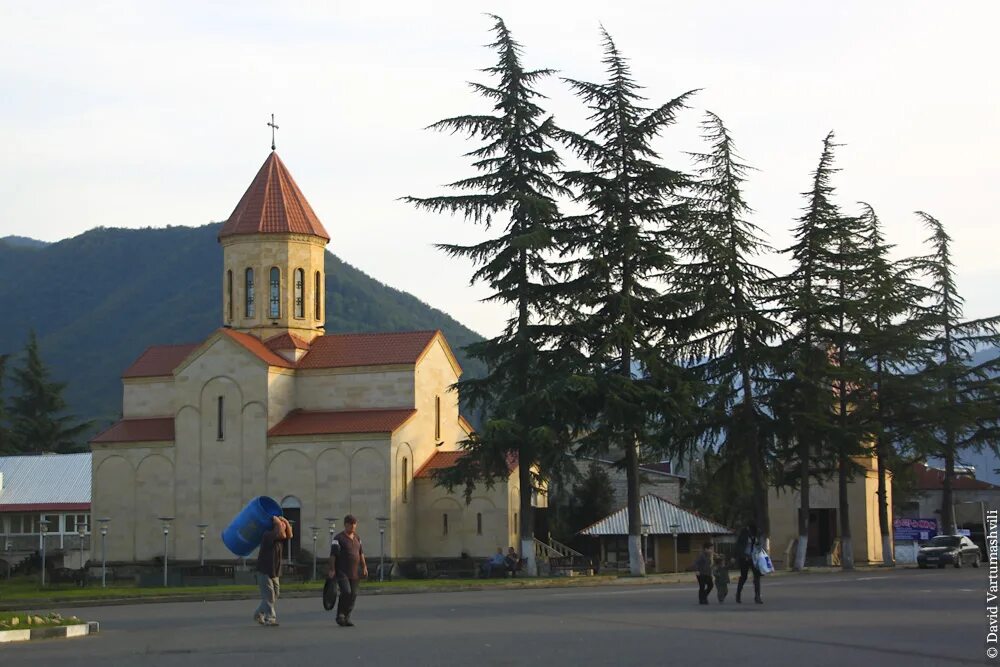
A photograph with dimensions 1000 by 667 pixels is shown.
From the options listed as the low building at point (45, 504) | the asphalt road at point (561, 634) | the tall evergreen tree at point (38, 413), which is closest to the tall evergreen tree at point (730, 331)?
the asphalt road at point (561, 634)

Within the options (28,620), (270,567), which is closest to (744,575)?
(270,567)

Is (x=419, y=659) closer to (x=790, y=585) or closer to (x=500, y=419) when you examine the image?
(x=790, y=585)

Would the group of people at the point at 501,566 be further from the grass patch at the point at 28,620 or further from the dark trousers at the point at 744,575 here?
the grass patch at the point at 28,620

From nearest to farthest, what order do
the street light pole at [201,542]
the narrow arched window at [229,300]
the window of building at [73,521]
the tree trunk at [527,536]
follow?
the tree trunk at [527,536] → the street light pole at [201,542] → the narrow arched window at [229,300] → the window of building at [73,521]

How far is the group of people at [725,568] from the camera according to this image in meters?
23.6

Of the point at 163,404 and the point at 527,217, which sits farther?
the point at 163,404

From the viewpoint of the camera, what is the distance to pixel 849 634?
1686cm

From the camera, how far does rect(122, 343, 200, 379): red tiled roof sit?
186 ft

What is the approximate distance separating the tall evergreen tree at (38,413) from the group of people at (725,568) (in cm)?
7833

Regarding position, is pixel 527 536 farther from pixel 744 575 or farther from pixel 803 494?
pixel 744 575

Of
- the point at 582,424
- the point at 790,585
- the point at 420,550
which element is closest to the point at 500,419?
the point at 582,424

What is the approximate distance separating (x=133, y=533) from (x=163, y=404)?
609cm

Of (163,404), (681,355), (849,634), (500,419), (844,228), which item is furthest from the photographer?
(163,404)

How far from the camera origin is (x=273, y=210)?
184ft
